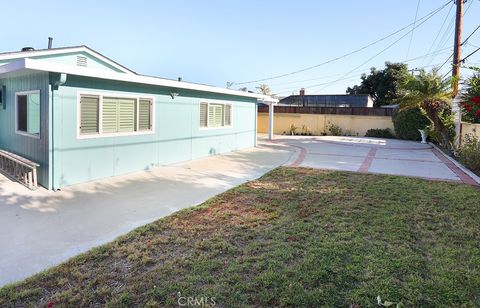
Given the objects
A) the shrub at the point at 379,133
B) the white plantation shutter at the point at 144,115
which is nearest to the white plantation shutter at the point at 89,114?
the white plantation shutter at the point at 144,115

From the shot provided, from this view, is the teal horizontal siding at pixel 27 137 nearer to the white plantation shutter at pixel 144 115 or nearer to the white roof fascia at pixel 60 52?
the white plantation shutter at pixel 144 115

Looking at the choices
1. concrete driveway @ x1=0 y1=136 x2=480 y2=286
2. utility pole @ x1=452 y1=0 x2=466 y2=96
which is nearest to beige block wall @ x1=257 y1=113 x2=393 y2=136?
utility pole @ x1=452 y1=0 x2=466 y2=96

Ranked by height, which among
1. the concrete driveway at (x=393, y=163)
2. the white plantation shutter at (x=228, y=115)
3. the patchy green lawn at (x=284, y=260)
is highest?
the white plantation shutter at (x=228, y=115)

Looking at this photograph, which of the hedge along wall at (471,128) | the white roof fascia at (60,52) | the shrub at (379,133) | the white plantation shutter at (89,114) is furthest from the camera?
the shrub at (379,133)

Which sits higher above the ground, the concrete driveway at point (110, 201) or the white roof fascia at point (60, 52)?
the white roof fascia at point (60, 52)

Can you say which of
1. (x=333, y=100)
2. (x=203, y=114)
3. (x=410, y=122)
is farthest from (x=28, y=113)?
(x=333, y=100)

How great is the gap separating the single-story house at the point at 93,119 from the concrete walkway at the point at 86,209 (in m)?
0.48

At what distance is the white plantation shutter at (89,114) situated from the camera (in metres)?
7.56

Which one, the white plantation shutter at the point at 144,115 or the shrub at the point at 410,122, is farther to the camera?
the shrub at the point at 410,122

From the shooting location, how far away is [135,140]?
29.5 ft

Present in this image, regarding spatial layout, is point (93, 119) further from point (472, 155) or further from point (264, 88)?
point (264, 88)

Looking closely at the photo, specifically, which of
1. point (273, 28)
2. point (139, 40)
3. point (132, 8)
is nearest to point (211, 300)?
point (132, 8)

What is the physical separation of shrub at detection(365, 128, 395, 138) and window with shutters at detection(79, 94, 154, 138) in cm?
1827

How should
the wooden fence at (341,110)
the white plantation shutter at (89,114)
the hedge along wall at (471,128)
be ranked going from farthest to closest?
1. the wooden fence at (341,110)
2. the hedge along wall at (471,128)
3. the white plantation shutter at (89,114)
